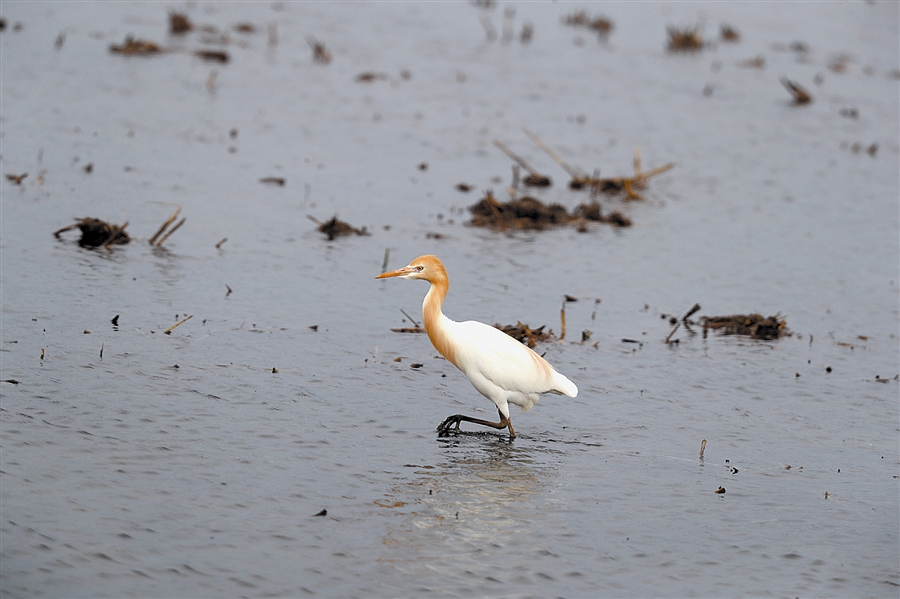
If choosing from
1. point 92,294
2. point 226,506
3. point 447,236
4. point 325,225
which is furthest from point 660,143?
point 226,506

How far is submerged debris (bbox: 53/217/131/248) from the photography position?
12.3 meters

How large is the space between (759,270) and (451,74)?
12833mm

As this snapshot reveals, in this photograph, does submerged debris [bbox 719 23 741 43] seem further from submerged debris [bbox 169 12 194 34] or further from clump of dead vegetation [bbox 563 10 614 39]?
submerged debris [bbox 169 12 194 34]

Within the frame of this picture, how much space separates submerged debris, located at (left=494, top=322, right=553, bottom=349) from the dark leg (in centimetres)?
210

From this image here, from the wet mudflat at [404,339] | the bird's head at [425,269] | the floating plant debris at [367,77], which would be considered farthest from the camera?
the floating plant debris at [367,77]

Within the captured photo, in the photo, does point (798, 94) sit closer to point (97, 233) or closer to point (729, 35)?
point (729, 35)

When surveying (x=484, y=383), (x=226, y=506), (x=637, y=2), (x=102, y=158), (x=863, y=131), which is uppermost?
(x=637, y=2)

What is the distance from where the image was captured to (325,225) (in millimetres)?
14281

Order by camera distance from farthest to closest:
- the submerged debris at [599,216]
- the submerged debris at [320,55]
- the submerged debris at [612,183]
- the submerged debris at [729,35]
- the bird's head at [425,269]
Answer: the submerged debris at [729,35]
the submerged debris at [320,55]
the submerged debris at [612,183]
the submerged debris at [599,216]
the bird's head at [425,269]

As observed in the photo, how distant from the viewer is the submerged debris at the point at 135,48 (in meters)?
23.0

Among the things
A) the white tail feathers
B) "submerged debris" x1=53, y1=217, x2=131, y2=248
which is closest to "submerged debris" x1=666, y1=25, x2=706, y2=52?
"submerged debris" x1=53, y1=217, x2=131, y2=248

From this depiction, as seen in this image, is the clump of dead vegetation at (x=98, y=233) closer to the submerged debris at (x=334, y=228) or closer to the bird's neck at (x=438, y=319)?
the submerged debris at (x=334, y=228)

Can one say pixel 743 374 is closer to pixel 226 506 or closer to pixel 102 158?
pixel 226 506

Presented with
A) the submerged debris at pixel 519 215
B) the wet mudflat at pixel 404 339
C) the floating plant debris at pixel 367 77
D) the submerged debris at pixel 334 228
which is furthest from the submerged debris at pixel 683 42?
the submerged debris at pixel 334 228
